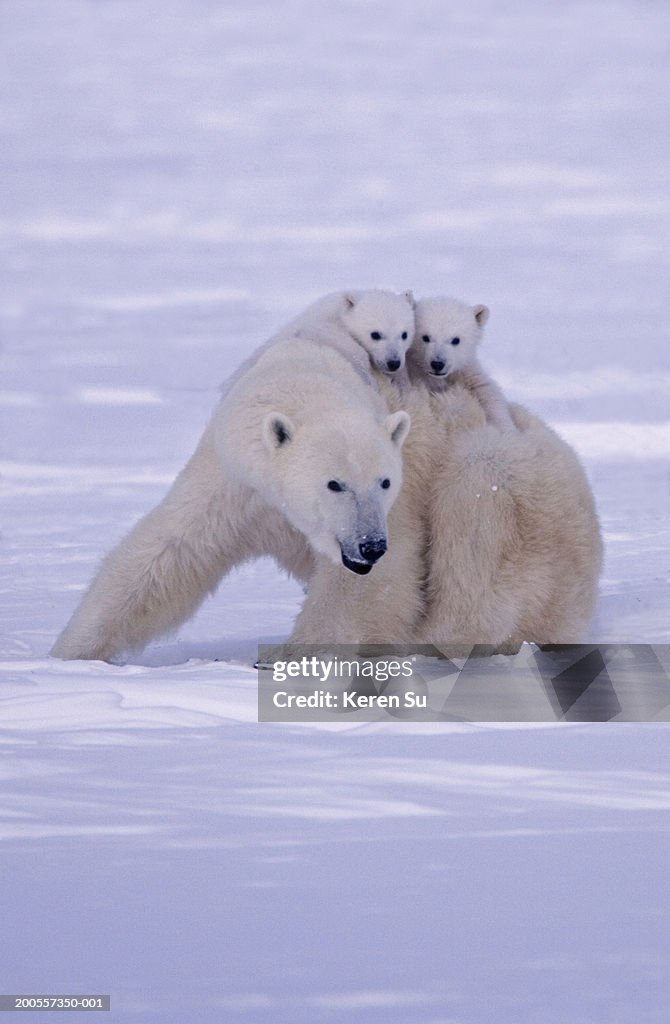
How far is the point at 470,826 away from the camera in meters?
2.47

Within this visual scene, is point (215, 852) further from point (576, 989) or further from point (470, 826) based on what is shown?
point (576, 989)

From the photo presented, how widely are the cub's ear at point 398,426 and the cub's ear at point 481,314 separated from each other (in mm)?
1357

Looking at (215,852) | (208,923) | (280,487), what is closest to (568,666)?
(280,487)

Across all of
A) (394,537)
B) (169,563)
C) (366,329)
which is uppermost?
(366,329)

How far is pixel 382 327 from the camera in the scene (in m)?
5.30

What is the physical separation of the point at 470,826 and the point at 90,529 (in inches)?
323

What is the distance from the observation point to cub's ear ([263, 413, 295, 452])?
4.37m

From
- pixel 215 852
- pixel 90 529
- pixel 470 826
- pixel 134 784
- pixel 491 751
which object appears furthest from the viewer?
pixel 90 529

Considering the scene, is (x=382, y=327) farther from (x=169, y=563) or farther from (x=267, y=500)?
(x=169, y=563)

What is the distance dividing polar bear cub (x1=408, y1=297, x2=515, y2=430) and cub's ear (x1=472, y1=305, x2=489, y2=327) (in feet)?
0.41

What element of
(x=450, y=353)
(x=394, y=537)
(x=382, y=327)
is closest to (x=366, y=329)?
(x=382, y=327)

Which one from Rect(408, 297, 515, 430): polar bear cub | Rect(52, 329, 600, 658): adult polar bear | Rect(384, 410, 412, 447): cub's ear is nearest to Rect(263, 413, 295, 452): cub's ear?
Rect(52, 329, 600, 658): adult polar bear

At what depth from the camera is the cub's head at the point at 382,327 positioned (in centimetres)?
524

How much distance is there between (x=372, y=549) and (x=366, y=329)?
1.36 m
